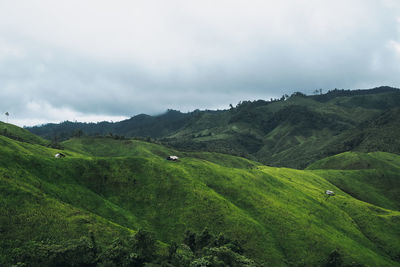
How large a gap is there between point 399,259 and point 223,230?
214 feet

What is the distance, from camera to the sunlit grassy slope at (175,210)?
Answer: 5841 centimetres

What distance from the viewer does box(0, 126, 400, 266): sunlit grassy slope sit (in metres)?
58.4

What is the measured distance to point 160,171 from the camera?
331ft

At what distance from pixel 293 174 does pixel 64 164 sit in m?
129

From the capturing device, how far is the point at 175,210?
282 feet

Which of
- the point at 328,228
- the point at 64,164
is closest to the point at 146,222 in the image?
the point at 64,164

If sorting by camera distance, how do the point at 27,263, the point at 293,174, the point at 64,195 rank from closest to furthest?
the point at 27,263, the point at 64,195, the point at 293,174

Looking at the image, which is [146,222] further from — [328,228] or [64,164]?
[328,228]

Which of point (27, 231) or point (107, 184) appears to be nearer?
point (27, 231)

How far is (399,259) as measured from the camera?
93.5m

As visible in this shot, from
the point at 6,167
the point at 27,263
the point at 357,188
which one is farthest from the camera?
the point at 357,188

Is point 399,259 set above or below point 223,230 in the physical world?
below

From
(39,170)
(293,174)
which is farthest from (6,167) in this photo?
(293,174)

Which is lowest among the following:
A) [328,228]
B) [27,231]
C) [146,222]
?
[328,228]
